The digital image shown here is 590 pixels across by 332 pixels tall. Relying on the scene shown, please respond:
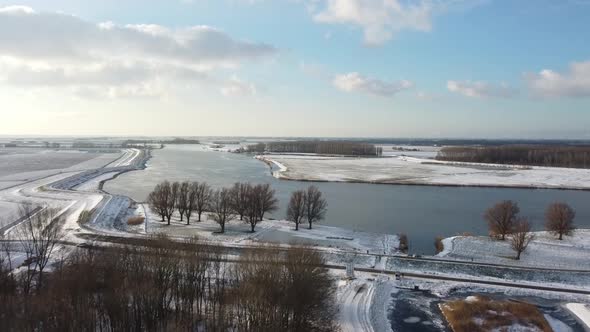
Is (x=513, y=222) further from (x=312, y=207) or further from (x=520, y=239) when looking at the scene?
(x=312, y=207)

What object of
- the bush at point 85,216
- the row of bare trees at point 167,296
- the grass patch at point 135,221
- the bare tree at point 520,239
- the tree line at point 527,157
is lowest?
the grass patch at point 135,221

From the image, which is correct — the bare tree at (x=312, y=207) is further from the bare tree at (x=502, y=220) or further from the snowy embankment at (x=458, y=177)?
the snowy embankment at (x=458, y=177)

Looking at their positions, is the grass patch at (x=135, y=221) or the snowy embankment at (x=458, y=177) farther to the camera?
the snowy embankment at (x=458, y=177)

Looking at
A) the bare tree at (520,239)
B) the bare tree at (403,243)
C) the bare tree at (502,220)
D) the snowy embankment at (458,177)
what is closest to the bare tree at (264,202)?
the bare tree at (403,243)

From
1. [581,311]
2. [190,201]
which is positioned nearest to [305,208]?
[190,201]

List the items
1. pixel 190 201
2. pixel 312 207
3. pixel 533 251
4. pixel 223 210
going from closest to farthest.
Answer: pixel 533 251, pixel 223 210, pixel 312 207, pixel 190 201

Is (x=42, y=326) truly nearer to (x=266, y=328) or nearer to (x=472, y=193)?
(x=266, y=328)
